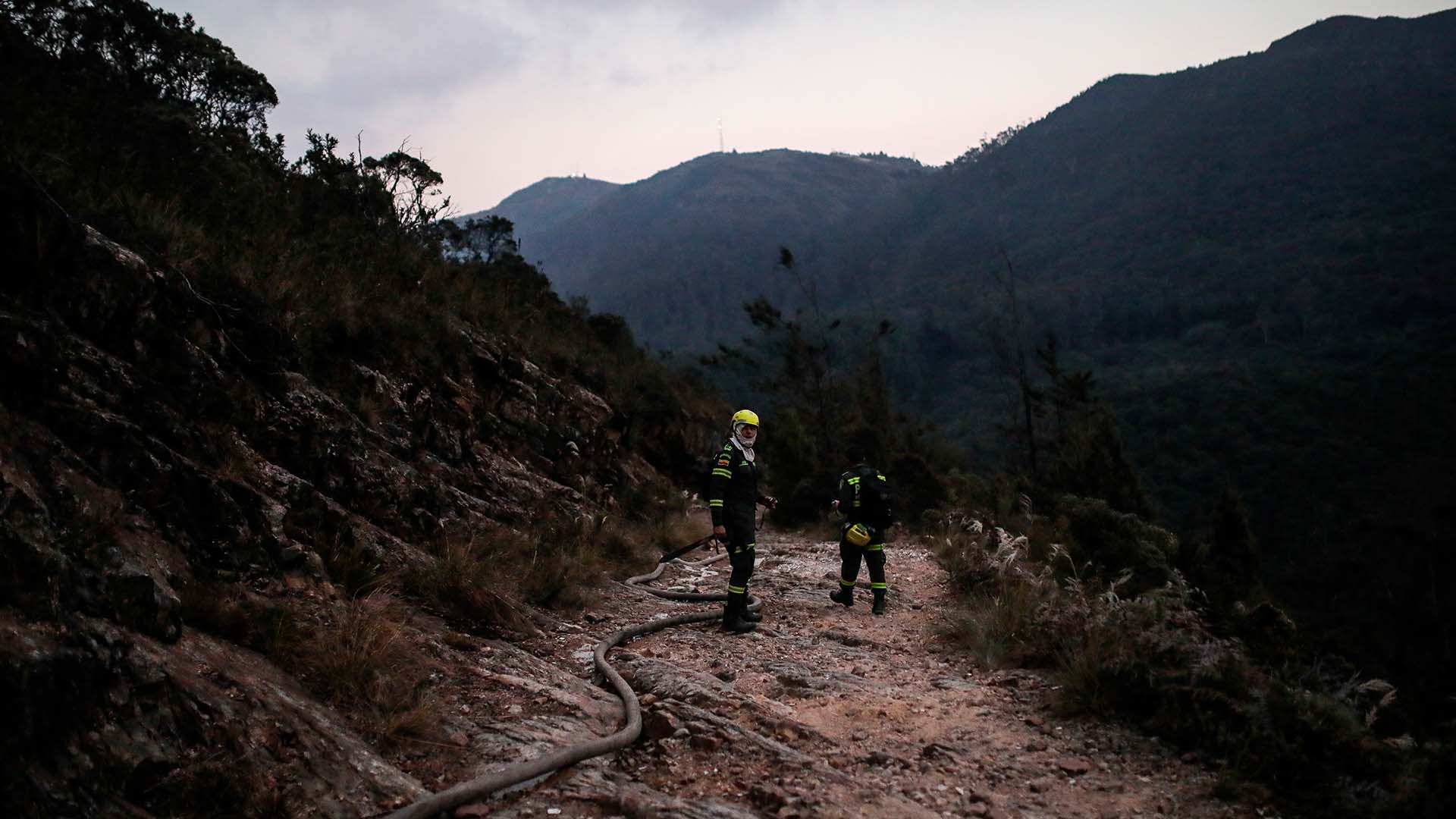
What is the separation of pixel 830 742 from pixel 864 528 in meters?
4.16

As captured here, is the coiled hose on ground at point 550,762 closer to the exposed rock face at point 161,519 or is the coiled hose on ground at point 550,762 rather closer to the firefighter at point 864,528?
the exposed rock face at point 161,519

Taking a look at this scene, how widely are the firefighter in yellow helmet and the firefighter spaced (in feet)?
4.19

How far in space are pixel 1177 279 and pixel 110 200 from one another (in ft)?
561

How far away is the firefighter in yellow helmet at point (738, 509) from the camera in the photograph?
7.51 m

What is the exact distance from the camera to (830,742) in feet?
15.4

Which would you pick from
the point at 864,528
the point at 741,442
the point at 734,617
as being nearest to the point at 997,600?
the point at 864,528

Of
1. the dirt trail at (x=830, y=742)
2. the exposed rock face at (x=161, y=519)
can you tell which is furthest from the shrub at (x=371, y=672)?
the dirt trail at (x=830, y=742)

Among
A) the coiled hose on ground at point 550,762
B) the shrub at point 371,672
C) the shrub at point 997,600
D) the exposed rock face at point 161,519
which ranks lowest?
the shrub at point 997,600

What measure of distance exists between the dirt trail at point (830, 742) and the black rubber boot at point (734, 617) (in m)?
0.15

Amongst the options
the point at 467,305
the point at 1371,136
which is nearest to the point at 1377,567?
the point at 467,305

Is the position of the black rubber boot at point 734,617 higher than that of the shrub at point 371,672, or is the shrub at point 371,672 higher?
the shrub at point 371,672

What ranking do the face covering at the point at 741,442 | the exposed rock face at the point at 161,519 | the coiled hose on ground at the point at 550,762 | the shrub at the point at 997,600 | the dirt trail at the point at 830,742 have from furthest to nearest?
the face covering at the point at 741,442, the shrub at the point at 997,600, the dirt trail at the point at 830,742, the coiled hose on ground at the point at 550,762, the exposed rock face at the point at 161,519

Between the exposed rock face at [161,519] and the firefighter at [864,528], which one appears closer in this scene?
the exposed rock face at [161,519]

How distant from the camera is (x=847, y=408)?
3484 cm
